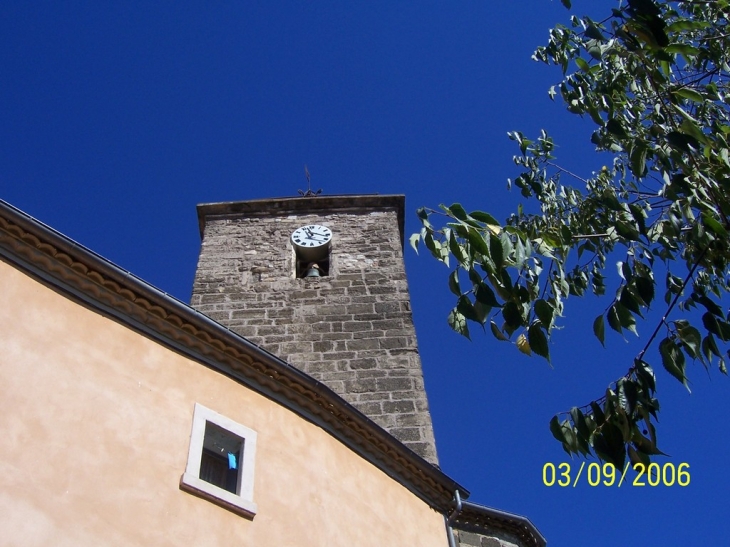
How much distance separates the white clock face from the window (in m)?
6.49

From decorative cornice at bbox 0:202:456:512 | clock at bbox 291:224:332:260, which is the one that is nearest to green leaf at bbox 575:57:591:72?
decorative cornice at bbox 0:202:456:512

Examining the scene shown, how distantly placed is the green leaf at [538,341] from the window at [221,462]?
7.63ft

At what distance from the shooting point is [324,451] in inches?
233

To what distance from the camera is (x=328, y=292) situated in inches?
418

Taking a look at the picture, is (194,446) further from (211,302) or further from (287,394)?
(211,302)

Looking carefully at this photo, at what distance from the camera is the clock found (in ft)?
38.6

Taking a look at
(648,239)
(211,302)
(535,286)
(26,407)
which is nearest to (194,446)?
(26,407)

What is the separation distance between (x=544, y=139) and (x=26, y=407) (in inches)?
150

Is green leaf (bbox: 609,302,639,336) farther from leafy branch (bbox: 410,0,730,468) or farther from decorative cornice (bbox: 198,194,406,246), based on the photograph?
decorative cornice (bbox: 198,194,406,246)

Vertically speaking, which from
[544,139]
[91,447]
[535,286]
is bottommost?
[91,447]

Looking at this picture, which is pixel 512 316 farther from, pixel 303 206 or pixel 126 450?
pixel 303 206

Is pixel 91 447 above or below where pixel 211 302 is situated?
below

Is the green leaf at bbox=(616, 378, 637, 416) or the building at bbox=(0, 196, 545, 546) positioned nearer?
the green leaf at bbox=(616, 378, 637, 416)

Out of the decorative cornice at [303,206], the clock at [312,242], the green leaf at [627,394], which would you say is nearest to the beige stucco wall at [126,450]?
the green leaf at [627,394]
